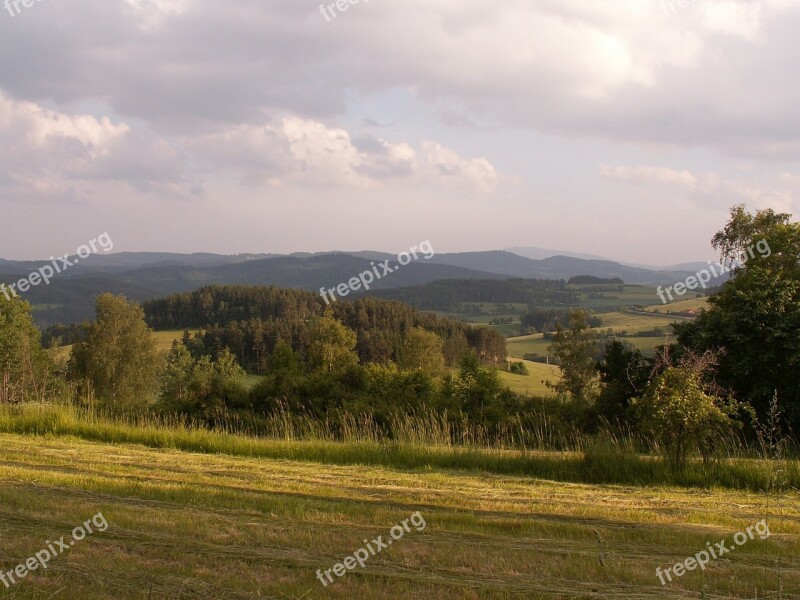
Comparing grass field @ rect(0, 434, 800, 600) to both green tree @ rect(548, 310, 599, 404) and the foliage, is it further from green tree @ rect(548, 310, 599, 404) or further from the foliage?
green tree @ rect(548, 310, 599, 404)

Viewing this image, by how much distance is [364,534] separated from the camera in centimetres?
721

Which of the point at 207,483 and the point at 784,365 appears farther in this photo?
the point at 784,365

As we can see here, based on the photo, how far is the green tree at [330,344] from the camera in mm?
67062

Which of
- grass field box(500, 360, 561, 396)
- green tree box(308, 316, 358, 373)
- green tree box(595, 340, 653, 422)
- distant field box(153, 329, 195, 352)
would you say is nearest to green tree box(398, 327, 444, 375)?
grass field box(500, 360, 561, 396)

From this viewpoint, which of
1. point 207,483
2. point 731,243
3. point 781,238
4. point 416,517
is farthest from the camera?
point 731,243

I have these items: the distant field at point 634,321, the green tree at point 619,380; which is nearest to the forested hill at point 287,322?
the distant field at point 634,321

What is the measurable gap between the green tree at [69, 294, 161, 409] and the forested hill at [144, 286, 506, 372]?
768 inches

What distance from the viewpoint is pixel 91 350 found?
60.1 metres

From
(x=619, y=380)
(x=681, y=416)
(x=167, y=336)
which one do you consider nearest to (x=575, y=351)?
(x=619, y=380)

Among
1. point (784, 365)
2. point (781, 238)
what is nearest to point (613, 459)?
point (784, 365)

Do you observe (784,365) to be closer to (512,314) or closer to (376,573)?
(376,573)

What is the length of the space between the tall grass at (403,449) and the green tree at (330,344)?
4827 centimetres

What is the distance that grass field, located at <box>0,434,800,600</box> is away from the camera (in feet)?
18.1

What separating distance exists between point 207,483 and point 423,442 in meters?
6.14
